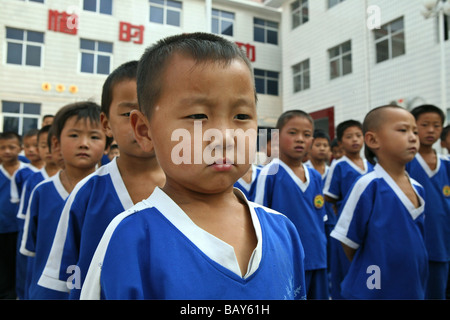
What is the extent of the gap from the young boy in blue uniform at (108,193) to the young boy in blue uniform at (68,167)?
37 cm

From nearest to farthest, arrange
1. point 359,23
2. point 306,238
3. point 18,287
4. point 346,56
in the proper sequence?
1. point 306,238
2. point 18,287
3. point 359,23
4. point 346,56

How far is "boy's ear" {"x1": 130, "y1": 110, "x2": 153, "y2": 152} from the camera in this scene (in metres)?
0.78

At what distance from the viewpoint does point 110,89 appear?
1279 millimetres

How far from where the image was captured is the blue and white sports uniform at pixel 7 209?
332 cm

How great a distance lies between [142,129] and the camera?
80cm

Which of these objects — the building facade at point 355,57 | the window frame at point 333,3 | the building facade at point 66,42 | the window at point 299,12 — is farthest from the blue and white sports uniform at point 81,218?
the window at point 299,12

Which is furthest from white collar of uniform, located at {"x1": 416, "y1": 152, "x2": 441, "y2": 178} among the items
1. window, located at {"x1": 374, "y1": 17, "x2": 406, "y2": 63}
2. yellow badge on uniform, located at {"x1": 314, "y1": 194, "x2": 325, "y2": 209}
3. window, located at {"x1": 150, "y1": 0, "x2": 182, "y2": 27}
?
window, located at {"x1": 150, "y1": 0, "x2": 182, "y2": 27}

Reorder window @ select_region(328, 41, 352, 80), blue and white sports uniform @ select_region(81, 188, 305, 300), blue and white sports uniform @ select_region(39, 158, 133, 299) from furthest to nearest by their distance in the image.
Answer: window @ select_region(328, 41, 352, 80)
blue and white sports uniform @ select_region(39, 158, 133, 299)
blue and white sports uniform @ select_region(81, 188, 305, 300)

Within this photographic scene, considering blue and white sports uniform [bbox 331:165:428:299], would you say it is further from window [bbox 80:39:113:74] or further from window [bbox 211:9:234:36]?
window [bbox 211:9:234:36]

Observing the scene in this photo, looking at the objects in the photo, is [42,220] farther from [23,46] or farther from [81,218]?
[23,46]

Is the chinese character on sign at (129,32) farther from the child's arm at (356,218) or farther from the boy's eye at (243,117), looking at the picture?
the boy's eye at (243,117)

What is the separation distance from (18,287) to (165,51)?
3.30m
